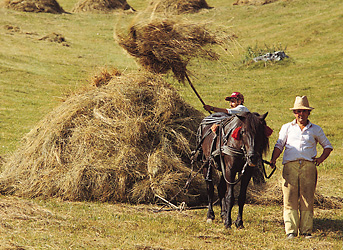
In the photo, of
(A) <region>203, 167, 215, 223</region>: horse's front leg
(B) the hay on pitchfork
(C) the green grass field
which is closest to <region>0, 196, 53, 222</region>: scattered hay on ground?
(C) the green grass field

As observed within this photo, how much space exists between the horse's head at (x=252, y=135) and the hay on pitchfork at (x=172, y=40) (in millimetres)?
3154

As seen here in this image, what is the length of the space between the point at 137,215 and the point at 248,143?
266 cm

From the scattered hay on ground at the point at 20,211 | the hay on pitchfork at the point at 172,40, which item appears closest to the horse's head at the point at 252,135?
the hay on pitchfork at the point at 172,40

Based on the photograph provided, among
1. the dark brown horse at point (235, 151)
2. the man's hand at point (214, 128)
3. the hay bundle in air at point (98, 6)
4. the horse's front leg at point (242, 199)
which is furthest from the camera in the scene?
the hay bundle in air at point (98, 6)

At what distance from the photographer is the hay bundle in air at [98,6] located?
4562cm

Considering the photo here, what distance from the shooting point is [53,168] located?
32.7 ft

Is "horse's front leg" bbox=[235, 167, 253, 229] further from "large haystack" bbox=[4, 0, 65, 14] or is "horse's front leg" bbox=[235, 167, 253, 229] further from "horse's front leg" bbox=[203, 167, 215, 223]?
"large haystack" bbox=[4, 0, 65, 14]

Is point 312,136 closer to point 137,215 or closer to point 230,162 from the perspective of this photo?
point 230,162

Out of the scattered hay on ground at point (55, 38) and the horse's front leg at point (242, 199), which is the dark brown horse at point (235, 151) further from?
the scattered hay on ground at point (55, 38)

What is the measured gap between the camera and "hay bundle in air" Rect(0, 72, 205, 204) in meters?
9.57

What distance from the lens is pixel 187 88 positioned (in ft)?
78.6

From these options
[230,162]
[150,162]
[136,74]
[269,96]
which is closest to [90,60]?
[269,96]

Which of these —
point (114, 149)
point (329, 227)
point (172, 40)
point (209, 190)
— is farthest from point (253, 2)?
point (329, 227)

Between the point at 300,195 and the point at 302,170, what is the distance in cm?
44
